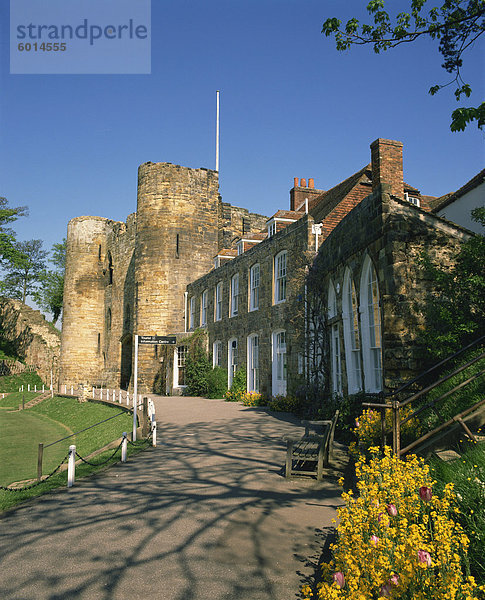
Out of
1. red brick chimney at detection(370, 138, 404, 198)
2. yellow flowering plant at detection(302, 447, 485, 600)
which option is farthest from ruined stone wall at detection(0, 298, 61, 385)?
yellow flowering plant at detection(302, 447, 485, 600)

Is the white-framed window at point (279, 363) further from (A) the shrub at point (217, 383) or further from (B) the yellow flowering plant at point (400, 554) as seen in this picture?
(B) the yellow flowering plant at point (400, 554)

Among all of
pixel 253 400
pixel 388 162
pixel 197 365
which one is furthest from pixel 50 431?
pixel 388 162

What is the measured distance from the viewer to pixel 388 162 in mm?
15719

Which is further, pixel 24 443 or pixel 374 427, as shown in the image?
pixel 24 443

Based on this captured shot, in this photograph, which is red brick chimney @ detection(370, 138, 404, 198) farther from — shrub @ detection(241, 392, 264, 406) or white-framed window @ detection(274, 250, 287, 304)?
shrub @ detection(241, 392, 264, 406)

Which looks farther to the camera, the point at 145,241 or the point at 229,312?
the point at 145,241

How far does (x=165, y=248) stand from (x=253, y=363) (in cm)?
1209

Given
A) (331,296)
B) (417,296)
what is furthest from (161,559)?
(331,296)

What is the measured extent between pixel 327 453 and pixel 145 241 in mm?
24828

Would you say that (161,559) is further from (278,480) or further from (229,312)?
(229,312)

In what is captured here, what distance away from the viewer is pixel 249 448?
34.3ft

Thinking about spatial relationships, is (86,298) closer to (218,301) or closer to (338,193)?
(218,301)

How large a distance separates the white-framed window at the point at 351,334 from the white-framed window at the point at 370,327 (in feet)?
2.42

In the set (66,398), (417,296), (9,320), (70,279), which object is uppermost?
(70,279)
